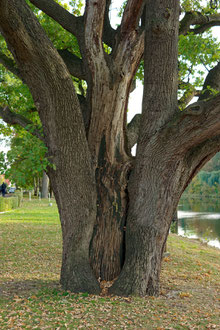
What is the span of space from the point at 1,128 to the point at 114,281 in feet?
29.9

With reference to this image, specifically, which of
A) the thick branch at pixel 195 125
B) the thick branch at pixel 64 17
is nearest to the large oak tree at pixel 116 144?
the thick branch at pixel 195 125

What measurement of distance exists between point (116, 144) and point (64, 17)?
275 centimetres

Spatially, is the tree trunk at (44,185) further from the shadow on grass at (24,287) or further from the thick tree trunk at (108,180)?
the thick tree trunk at (108,180)

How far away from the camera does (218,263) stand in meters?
9.43

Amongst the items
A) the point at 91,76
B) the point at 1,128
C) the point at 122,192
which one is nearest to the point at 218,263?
the point at 122,192

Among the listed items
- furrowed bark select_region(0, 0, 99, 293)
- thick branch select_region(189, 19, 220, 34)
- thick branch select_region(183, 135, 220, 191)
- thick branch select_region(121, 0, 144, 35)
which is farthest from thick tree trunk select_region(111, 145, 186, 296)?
thick branch select_region(189, 19, 220, 34)

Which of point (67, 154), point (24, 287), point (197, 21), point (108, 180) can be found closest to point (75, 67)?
point (67, 154)

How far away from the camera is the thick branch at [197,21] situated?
335 inches

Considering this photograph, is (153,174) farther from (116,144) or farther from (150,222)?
(116,144)

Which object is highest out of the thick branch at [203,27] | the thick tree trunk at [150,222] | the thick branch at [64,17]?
the thick branch at [203,27]

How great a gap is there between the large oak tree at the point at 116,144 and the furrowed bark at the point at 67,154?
2 cm

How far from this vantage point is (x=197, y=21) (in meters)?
8.66

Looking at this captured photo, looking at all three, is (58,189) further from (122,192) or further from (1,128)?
(1,128)

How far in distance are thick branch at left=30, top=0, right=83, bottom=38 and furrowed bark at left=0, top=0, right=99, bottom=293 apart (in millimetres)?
1606
